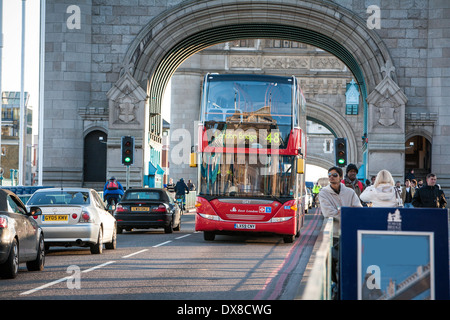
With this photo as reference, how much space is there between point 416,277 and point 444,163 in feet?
90.1

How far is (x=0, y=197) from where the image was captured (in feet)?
37.7

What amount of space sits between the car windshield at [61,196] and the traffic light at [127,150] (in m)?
12.2

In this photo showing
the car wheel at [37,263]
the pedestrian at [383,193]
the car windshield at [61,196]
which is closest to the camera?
the pedestrian at [383,193]

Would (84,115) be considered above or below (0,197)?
above

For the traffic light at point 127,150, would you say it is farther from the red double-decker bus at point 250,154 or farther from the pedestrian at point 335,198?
the pedestrian at point 335,198

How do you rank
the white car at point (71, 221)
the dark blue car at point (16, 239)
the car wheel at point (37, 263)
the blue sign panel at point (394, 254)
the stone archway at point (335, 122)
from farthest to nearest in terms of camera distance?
the stone archway at point (335, 122) < the white car at point (71, 221) < the car wheel at point (37, 263) < the dark blue car at point (16, 239) < the blue sign panel at point (394, 254)

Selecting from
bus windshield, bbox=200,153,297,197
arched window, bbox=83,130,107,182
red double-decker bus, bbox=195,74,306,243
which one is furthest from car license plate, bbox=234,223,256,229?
arched window, bbox=83,130,107,182

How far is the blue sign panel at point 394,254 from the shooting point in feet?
22.5

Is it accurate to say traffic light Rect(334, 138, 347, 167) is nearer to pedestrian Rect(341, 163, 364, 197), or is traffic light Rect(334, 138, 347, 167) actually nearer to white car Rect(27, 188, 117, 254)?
pedestrian Rect(341, 163, 364, 197)

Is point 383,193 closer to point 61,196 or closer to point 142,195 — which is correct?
point 61,196

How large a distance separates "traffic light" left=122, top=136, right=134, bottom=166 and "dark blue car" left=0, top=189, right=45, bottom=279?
51.1ft

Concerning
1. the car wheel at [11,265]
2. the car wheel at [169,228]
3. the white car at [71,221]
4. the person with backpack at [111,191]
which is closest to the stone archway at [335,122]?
the person with backpack at [111,191]
